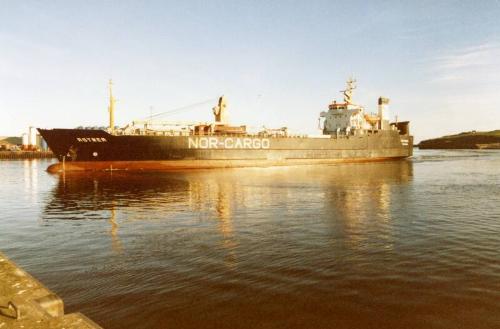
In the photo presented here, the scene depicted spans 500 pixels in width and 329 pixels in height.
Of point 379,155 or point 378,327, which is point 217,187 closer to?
point 378,327

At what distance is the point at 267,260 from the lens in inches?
389

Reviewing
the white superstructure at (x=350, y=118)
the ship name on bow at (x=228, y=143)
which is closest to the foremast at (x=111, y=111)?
the ship name on bow at (x=228, y=143)

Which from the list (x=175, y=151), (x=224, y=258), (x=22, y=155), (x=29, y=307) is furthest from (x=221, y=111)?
(x=22, y=155)

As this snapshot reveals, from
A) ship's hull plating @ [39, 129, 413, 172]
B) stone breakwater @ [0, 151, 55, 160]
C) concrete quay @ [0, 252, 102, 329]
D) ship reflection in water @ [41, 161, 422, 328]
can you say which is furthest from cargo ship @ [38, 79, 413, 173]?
stone breakwater @ [0, 151, 55, 160]

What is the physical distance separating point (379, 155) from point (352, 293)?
57587 mm

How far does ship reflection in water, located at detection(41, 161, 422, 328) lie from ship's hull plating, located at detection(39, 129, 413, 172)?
61.4ft

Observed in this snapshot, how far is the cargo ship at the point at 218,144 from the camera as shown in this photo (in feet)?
126

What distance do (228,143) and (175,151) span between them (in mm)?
6923

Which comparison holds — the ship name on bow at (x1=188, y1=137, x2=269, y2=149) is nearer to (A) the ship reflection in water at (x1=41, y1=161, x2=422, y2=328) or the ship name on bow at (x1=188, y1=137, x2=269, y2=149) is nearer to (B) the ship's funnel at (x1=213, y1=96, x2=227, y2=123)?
(B) the ship's funnel at (x1=213, y1=96, x2=227, y2=123)

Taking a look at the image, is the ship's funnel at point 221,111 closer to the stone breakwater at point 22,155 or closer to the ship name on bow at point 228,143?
the ship name on bow at point 228,143

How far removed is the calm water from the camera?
6.77 meters

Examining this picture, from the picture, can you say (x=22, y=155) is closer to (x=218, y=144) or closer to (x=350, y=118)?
(x=218, y=144)

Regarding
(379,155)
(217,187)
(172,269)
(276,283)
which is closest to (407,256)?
(276,283)

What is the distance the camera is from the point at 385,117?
63688mm
